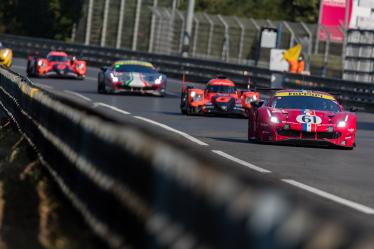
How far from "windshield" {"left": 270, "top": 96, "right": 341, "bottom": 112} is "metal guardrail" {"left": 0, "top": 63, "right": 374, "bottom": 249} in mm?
10966

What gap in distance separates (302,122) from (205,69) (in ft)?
96.7

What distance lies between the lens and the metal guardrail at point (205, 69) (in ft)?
124

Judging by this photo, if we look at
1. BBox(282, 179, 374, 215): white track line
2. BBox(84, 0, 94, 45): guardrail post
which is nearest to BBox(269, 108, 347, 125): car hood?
BBox(282, 179, 374, 215): white track line

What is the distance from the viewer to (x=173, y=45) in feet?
207

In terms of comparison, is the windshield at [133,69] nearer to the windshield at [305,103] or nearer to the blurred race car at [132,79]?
the blurred race car at [132,79]

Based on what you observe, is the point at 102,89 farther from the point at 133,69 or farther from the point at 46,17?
the point at 46,17

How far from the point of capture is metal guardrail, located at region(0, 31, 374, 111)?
37688 mm

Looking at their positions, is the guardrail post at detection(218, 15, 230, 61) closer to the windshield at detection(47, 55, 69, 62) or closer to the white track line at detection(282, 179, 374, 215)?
the windshield at detection(47, 55, 69, 62)

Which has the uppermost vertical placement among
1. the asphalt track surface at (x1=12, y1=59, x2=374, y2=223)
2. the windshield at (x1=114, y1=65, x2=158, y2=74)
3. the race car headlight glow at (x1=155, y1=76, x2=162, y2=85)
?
the windshield at (x1=114, y1=65, x2=158, y2=74)

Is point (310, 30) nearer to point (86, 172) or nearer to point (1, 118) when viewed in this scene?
point (1, 118)

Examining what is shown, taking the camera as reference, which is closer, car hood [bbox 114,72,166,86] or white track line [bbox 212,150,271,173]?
white track line [bbox 212,150,271,173]

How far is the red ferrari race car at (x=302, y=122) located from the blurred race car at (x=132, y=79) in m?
15.6

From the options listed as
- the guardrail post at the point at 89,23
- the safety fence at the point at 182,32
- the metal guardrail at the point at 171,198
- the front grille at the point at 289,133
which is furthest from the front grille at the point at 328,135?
the guardrail post at the point at 89,23

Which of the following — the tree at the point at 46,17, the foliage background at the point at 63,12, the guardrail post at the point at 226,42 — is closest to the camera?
the guardrail post at the point at 226,42
